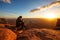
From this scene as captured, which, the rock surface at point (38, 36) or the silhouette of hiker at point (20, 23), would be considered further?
the silhouette of hiker at point (20, 23)

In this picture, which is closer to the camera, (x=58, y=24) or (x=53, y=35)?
(x=53, y=35)

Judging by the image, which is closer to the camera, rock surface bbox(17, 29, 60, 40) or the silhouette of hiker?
Answer: rock surface bbox(17, 29, 60, 40)

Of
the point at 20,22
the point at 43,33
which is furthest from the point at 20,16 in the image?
the point at 43,33

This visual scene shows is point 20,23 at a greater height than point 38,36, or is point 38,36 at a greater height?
point 20,23

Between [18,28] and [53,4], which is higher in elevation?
[53,4]

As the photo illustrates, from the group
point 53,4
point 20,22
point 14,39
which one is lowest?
point 14,39

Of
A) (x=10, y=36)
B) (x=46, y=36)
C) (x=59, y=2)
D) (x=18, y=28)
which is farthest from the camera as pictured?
(x=59, y=2)

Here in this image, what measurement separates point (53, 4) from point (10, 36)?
6.00m

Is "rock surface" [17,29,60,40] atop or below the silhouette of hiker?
below

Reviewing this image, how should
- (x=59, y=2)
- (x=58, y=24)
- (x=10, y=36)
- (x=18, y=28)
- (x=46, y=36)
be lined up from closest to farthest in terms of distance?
1. (x=10, y=36)
2. (x=46, y=36)
3. (x=18, y=28)
4. (x=59, y=2)
5. (x=58, y=24)

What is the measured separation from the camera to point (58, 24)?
515 inches

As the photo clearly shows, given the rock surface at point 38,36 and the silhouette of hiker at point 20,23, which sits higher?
the silhouette of hiker at point 20,23

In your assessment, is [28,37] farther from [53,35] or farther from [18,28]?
[18,28]

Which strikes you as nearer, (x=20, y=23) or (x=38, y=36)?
(x=38, y=36)
